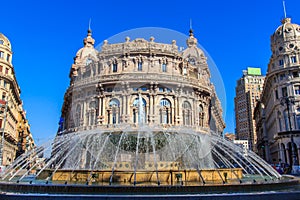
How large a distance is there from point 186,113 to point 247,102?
296 feet

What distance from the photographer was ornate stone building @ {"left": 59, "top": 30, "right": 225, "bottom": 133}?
37.4 metres

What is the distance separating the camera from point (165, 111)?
125ft

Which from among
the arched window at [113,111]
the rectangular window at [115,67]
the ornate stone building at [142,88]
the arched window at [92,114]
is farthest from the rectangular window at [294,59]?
the arched window at [92,114]

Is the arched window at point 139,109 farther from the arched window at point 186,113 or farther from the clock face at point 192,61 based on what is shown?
the clock face at point 192,61

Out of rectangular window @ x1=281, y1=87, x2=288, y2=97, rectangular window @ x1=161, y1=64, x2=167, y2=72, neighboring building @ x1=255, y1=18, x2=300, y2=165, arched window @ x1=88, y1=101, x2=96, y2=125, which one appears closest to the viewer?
arched window @ x1=88, y1=101, x2=96, y2=125

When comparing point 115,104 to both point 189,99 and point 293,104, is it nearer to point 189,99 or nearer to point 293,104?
point 189,99

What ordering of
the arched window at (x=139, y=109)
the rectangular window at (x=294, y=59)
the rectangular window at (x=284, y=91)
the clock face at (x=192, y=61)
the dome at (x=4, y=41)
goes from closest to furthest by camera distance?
the clock face at (x=192, y=61) → the arched window at (x=139, y=109) → the rectangular window at (x=284, y=91) → the rectangular window at (x=294, y=59) → the dome at (x=4, y=41)

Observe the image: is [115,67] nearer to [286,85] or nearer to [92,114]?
[92,114]

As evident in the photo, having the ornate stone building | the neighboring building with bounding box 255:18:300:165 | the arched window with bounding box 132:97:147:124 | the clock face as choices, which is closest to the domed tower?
the neighboring building with bounding box 255:18:300:165

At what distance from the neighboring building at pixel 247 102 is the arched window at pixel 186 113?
86.1m

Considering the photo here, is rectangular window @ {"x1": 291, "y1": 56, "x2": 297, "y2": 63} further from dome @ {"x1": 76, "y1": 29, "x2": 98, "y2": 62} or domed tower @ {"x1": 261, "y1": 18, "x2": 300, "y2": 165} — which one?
dome @ {"x1": 76, "y1": 29, "x2": 98, "y2": 62}

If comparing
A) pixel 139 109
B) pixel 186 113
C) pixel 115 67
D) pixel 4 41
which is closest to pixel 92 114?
pixel 139 109

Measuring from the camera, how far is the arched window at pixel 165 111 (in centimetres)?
3800

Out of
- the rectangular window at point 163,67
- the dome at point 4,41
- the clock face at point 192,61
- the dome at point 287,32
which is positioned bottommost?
the clock face at point 192,61
